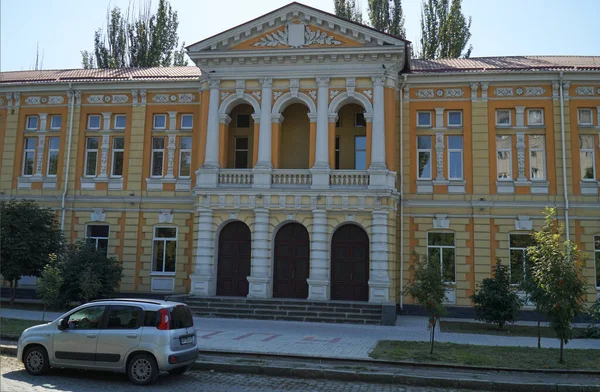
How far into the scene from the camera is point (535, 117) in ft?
86.3

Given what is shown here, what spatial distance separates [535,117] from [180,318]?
21.0 meters

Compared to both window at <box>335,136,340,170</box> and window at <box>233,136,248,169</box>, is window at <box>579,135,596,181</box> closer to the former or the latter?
window at <box>335,136,340,170</box>

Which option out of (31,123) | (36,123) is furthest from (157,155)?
(31,123)

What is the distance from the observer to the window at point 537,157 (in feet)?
85.1

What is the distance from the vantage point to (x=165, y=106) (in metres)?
28.9

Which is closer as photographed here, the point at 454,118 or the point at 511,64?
the point at 454,118

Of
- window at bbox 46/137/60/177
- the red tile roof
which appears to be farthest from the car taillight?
window at bbox 46/137/60/177

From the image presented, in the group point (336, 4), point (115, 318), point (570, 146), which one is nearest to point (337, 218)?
point (570, 146)

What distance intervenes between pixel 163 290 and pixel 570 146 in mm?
21083

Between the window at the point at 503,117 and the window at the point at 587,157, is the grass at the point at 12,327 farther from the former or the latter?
the window at the point at 587,157

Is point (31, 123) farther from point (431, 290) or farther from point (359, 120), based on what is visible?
point (431, 290)

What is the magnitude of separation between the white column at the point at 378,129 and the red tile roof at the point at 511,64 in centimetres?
311

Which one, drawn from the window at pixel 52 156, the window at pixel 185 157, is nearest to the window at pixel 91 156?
the window at pixel 52 156

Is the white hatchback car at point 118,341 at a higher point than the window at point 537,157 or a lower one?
lower
